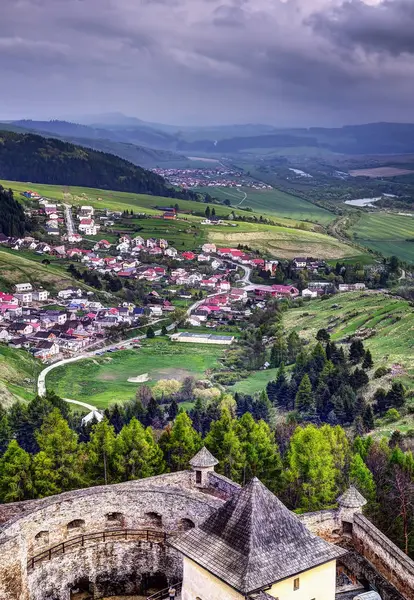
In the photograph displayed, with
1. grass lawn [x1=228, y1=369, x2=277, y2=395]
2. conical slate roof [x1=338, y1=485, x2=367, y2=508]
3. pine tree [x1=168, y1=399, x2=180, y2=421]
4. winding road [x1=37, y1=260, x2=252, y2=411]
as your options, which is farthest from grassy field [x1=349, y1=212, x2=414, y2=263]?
conical slate roof [x1=338, y1=485, x2=367, y2=508]

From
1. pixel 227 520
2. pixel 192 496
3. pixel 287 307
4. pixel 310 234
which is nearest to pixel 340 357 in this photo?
pixel 287 307

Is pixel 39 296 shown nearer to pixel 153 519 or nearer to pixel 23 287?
pixel 23 287

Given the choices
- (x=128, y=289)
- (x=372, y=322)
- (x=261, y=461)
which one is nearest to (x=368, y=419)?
(x=261, y=461)

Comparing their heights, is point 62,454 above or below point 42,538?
below

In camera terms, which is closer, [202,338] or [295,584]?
[295,584]

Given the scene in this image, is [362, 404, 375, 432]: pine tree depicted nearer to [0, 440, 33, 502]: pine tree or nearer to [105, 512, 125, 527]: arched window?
[0, 440, 33, 502]: pine tree

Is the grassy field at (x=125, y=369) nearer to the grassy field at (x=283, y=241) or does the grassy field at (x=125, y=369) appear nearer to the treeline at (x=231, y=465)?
the treeline at (x=231, y=465)

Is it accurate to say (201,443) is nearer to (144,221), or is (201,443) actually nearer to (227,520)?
(227,520)
